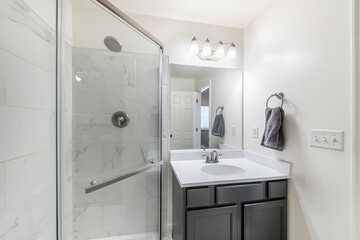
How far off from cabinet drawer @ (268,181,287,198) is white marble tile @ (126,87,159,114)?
1.16 meters

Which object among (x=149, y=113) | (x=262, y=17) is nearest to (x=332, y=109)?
(x=262, y=17)

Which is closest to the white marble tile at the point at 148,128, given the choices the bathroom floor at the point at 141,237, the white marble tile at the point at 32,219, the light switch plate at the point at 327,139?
the white marble tile at the point at 32,219

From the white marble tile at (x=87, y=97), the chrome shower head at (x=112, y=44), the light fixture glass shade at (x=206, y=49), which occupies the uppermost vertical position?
the light fixture glass shade at (x=206, y=49)

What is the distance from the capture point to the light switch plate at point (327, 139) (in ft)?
2.76

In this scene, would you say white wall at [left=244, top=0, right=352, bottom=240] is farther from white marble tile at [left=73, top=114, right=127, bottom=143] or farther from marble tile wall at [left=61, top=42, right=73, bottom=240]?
marble tile wall at [left=61, top=42, right=73, bottom=240]

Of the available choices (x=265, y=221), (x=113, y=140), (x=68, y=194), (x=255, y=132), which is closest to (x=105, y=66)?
(x=113, y=140)

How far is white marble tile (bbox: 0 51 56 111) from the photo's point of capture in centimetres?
75

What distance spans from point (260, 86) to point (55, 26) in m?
1.72

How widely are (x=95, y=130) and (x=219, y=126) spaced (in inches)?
49.3

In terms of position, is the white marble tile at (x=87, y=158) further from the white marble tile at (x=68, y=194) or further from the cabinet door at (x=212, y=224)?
the cabinet door at (x=212, y=224)

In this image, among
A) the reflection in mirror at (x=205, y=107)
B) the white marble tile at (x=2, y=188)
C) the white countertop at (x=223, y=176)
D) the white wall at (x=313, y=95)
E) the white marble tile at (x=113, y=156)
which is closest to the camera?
the white marble tile at (x=2, y=188)

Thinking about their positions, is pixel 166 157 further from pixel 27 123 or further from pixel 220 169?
pixel 27 123

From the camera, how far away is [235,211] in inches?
42.6

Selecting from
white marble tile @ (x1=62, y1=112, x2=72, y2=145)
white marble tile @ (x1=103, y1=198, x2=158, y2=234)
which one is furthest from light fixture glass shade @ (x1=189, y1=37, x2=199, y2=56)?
white marble tile @ (x1=103, y1=198, x2=158, y2=234)
